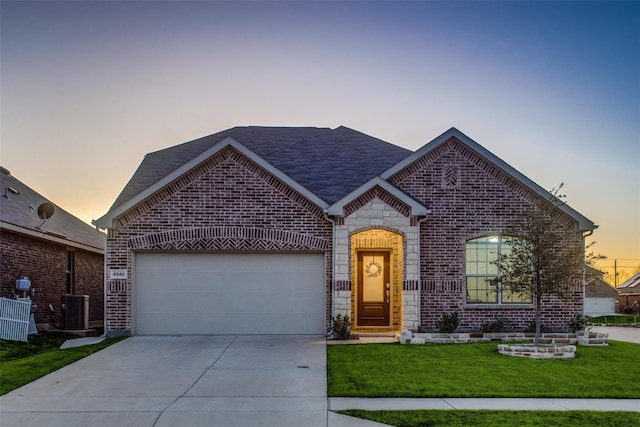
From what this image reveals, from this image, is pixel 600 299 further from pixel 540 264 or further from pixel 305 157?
pixel 540 264

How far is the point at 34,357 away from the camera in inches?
519

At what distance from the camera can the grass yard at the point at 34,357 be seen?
1088cm

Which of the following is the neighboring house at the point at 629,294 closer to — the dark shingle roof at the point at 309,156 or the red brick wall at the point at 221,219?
the dark shingle roof at the point at 309,156

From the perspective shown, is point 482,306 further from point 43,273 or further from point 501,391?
point 43,273

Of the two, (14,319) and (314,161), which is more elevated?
(314,161)

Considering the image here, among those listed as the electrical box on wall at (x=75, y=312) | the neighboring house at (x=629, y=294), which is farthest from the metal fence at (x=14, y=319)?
the neighboring house at (x=629, y=294)

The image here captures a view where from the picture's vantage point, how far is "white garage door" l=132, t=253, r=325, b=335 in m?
16.4

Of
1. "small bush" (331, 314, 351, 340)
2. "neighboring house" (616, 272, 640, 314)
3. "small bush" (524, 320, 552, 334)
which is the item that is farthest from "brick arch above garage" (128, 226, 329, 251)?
"neighboring house" (616, 272, 640, 314)

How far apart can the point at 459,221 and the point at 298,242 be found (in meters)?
4.46

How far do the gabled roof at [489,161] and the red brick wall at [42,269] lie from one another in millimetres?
10738

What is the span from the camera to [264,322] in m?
16.5

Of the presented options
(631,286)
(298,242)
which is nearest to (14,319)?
(298,242)

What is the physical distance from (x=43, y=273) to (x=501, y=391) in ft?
49.7

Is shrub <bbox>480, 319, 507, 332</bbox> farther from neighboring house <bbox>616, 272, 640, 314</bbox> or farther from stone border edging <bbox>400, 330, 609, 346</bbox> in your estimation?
neighboring house <bbox>616, 272, 640, 314</bbox>
